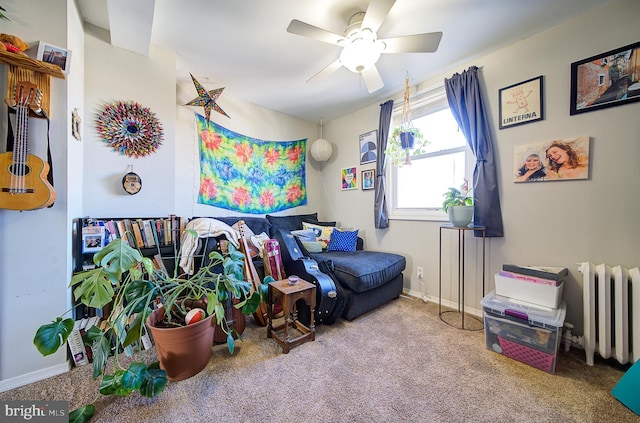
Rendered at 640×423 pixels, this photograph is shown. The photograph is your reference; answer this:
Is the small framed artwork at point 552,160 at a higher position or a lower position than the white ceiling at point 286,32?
lower

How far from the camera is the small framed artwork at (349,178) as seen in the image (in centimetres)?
337

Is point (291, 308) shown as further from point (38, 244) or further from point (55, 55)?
point (55, 55)

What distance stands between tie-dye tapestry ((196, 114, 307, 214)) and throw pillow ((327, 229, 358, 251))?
957 mm

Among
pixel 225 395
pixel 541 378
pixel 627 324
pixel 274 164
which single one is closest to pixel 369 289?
pixel 541 378

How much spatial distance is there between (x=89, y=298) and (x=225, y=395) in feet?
2.78

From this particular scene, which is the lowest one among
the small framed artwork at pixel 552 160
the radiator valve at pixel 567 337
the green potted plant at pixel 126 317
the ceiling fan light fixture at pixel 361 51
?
the radiator valve at pixel 567 337

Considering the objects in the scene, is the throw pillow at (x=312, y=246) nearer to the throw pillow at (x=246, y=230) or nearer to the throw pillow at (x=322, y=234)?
the throw pillow at (x=322, y=234)

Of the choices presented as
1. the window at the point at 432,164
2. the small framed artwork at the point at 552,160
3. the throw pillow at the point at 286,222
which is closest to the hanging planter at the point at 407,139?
the window at the point at 432,164

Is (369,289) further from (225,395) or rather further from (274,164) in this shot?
(274,164)

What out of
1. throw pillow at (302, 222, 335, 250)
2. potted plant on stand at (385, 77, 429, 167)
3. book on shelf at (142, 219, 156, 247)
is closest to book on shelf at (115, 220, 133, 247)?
book on shelf at (142, 219, 156, 247)

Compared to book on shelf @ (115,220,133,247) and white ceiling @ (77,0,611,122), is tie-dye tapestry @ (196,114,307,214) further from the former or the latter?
book on shelf @ (115,220,133,247)

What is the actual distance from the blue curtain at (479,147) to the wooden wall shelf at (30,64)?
3033 millimetres

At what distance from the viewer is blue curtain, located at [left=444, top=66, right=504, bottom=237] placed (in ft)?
6.75

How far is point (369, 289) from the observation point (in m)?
2.18
